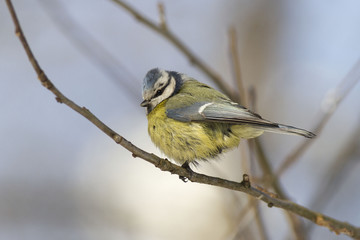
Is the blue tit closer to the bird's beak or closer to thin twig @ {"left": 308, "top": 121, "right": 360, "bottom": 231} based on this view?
the bird's beak

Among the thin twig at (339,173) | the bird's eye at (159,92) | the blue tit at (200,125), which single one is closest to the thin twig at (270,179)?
the blue tit at (200,125)

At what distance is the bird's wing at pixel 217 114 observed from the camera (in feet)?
5.81

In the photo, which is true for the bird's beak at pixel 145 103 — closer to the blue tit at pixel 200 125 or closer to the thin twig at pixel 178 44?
the blue tit at pixel 200 125

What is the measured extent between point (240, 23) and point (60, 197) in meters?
2.70

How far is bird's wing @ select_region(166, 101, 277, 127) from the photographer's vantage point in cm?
177

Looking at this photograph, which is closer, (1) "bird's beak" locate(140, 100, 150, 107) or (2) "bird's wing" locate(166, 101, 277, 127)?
(2) "bird's wing" locate(166, 101, 277, 127)

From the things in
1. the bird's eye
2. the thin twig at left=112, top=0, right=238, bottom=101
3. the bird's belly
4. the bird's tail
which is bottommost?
the bird's belly

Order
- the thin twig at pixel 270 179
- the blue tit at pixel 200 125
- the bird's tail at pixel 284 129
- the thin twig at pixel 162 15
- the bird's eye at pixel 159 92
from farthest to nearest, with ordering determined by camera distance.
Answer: the bird's eye at pixel 159 92, the thin twig at pixel 162 15, the blue tit at pixel 200 125, the thin twig at pixel 270 179, the bird's tail at pixel 284 129

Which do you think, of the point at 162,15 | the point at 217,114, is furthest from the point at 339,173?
the point at 162,15

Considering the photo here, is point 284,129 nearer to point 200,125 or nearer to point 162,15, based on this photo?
point 200,125

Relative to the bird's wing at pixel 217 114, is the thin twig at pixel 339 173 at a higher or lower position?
higher

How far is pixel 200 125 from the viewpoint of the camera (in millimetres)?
1906

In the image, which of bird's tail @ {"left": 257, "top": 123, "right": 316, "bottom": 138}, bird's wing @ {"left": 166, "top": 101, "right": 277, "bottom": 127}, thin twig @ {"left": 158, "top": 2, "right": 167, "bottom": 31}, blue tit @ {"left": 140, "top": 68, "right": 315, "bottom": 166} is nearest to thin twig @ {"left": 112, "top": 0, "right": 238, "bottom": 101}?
thin twig @ {"left": 158, "top": 2, "right": 167, "bottom": 31}

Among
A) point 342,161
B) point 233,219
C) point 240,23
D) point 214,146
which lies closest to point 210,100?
point 214,146
